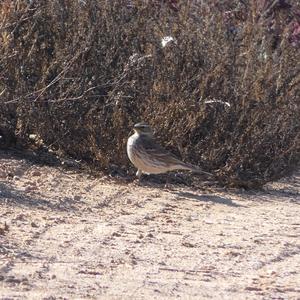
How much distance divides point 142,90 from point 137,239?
3975 millimetres

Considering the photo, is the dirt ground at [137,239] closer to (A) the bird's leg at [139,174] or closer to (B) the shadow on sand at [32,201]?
(B) the shadow on sand at [32,201]

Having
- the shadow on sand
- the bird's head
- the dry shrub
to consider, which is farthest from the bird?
the shadow on sand

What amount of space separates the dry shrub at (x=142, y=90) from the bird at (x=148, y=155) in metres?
0.37

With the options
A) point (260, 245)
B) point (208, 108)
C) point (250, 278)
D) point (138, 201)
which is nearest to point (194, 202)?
point (138, 201)

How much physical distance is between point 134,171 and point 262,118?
1684 millimetres

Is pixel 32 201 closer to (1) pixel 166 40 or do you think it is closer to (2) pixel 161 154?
(2) pixel 161 154

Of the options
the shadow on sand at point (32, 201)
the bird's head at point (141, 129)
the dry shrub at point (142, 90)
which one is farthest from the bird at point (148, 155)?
the shadow on sand at point (32, 201)

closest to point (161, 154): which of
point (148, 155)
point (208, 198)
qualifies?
point (148, 155)

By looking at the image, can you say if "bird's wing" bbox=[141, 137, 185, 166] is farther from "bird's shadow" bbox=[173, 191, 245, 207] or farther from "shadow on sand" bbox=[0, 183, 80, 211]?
Answer: "shadow on sand" bbox=[0, 183, 80, 211]

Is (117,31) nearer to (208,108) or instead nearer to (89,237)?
(208,108)

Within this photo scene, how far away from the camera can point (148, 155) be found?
468 inches

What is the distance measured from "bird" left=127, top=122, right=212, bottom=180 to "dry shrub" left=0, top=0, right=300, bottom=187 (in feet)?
1.21

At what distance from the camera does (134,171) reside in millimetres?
12633

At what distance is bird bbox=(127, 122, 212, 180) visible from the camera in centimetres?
1190
